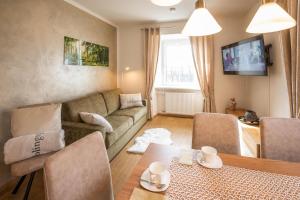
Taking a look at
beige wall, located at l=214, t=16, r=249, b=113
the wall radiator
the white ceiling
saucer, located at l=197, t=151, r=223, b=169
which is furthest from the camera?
the wall radiator

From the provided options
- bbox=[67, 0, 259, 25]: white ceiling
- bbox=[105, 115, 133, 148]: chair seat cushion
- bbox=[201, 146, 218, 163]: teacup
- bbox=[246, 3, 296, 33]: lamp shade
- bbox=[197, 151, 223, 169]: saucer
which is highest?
bbox=[67, 0, 259, 25]: white ceiling

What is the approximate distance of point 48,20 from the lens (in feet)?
8.33

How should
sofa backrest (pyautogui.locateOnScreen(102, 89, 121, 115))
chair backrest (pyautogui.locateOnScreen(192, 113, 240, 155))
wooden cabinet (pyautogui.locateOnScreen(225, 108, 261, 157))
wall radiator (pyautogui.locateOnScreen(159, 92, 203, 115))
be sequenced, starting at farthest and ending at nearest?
1. wall radiator (pyautogui.locateOnScreen(159, 92, 203, 115))
2. sofa backrest (pyautogui.locateOnScreen(102, 89, 121, 115))
3. wooden cabinet (pyautogui.locateOnScreen(225, 108, 261, 157))
4. chair backrest (pyautogui.locateOnScreen(192, 113, 240, 155))

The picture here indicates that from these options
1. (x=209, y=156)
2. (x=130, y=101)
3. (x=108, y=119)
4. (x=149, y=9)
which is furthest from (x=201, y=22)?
(x=130, y=101)

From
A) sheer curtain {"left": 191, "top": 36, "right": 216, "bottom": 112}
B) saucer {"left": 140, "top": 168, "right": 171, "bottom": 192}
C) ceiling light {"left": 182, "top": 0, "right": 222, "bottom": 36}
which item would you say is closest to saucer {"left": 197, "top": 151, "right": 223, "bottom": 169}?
saucer {"left": 140, "top": 168, "right": 171, "bottom": 192}

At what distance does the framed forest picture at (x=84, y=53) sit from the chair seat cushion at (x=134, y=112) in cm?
117

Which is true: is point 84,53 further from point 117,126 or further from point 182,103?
point 182,103

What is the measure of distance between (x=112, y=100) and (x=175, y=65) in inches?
81.6

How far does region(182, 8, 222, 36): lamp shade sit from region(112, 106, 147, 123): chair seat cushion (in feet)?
8.10

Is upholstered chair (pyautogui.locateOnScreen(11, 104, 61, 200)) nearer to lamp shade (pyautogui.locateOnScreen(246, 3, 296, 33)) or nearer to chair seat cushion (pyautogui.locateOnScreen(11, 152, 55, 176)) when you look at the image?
chair seat cushion (pyautogui.locateOnScreen(11, 152, 55, 176))

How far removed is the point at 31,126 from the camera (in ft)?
6.18

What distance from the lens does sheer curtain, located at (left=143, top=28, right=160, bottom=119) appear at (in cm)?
430

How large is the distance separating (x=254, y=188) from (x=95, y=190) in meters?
0.84

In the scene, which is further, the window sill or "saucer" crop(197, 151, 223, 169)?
the window sill
